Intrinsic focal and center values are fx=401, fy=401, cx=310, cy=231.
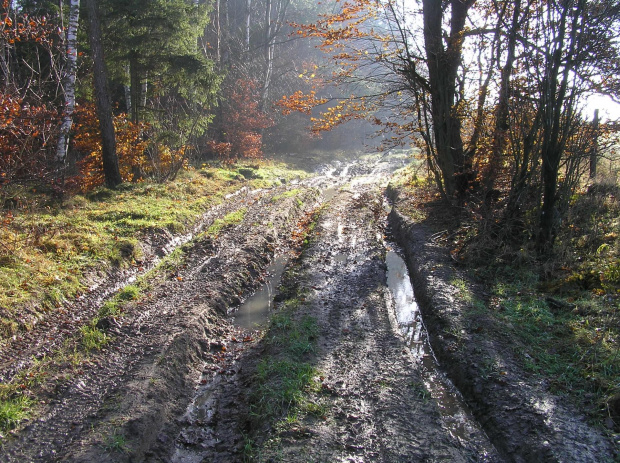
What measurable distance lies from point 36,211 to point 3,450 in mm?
7426

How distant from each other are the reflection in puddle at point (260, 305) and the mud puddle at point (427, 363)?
247 centimetres

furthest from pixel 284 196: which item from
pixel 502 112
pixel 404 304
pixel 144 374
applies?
pixel 144 374

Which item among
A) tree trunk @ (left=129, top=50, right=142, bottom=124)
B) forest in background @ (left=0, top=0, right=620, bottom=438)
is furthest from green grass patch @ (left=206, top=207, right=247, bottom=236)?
tree trunk @ (left=129, top=50, right=142, bottom=124)

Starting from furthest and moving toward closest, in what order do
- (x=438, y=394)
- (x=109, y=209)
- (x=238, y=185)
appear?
1. (x=238, y=185)
2. (x=109, y=209)
3. (x=438, y=394)

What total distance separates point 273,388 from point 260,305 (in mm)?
3014

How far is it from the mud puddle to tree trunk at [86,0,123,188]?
31.4 ft

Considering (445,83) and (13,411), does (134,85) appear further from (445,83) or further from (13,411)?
(13,411)

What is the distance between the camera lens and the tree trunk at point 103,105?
11914 millimetres

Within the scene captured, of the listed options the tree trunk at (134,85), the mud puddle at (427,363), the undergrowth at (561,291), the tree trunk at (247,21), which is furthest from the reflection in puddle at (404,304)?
the tree trunk at (247,21)

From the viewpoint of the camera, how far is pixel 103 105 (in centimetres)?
1242

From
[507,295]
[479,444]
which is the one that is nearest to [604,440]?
[479,444]

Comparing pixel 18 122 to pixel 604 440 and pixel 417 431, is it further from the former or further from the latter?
pixel 604 440

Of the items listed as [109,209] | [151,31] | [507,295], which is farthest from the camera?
[151,31]

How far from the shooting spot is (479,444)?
439 cm
